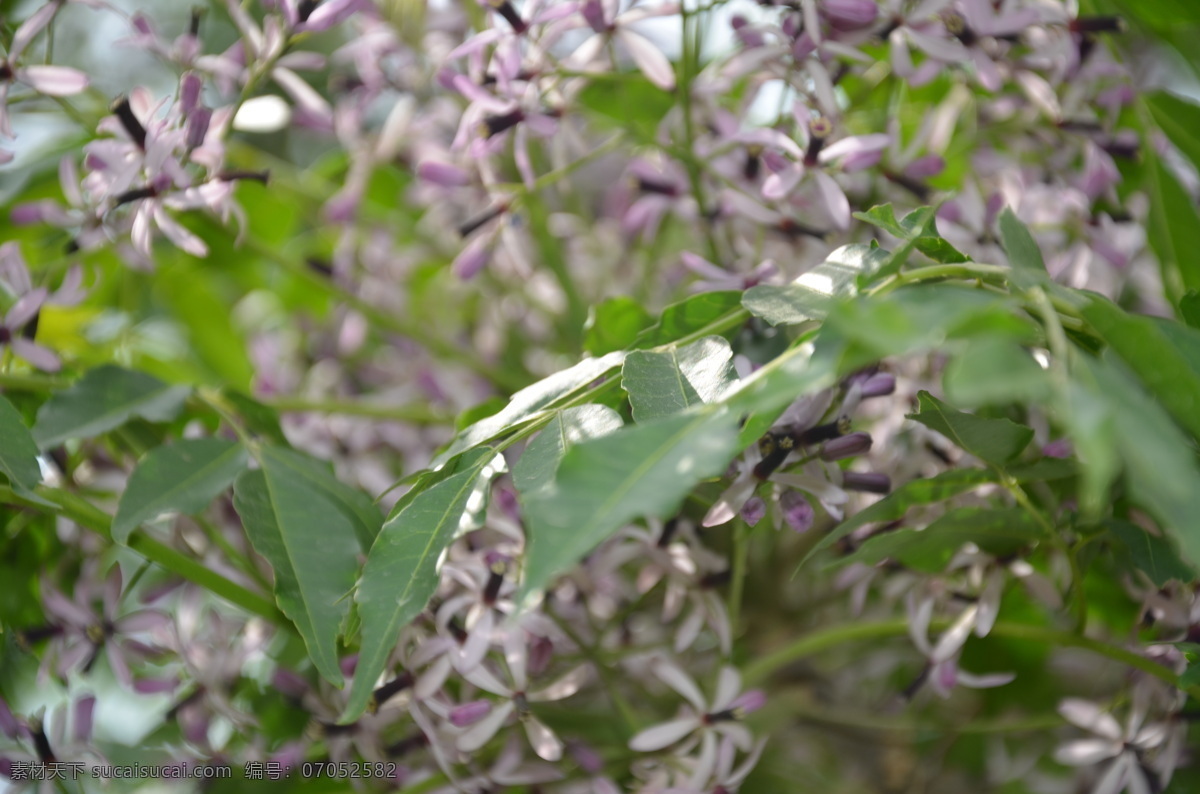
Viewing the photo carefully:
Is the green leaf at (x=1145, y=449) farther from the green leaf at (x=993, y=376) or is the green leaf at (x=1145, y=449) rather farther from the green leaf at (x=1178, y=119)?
the green leaf at (x=1178, y=119)

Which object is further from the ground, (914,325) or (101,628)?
(914,325)

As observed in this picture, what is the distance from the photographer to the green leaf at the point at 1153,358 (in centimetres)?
33

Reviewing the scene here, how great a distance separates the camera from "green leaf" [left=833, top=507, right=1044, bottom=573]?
0.48 metres

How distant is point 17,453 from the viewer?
0.48m

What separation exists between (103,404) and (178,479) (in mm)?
102

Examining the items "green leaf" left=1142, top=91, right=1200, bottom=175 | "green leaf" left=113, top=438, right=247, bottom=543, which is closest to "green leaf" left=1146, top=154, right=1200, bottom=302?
"green leaf" left=1142, top=91, right=1200, bottom=175

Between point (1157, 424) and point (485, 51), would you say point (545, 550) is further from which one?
point (485, 51)

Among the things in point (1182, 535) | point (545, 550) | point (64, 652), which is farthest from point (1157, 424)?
point (64, 652)

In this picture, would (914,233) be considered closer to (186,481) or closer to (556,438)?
(556,438)

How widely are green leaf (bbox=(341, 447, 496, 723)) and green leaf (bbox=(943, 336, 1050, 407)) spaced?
0.72ft

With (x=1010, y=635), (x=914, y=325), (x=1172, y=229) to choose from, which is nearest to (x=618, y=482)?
(x=914, y=325)

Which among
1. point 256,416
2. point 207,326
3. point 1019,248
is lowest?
point 207,326

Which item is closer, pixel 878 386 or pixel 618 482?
pixel 618 482

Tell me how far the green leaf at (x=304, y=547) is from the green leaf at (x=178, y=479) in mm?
21
